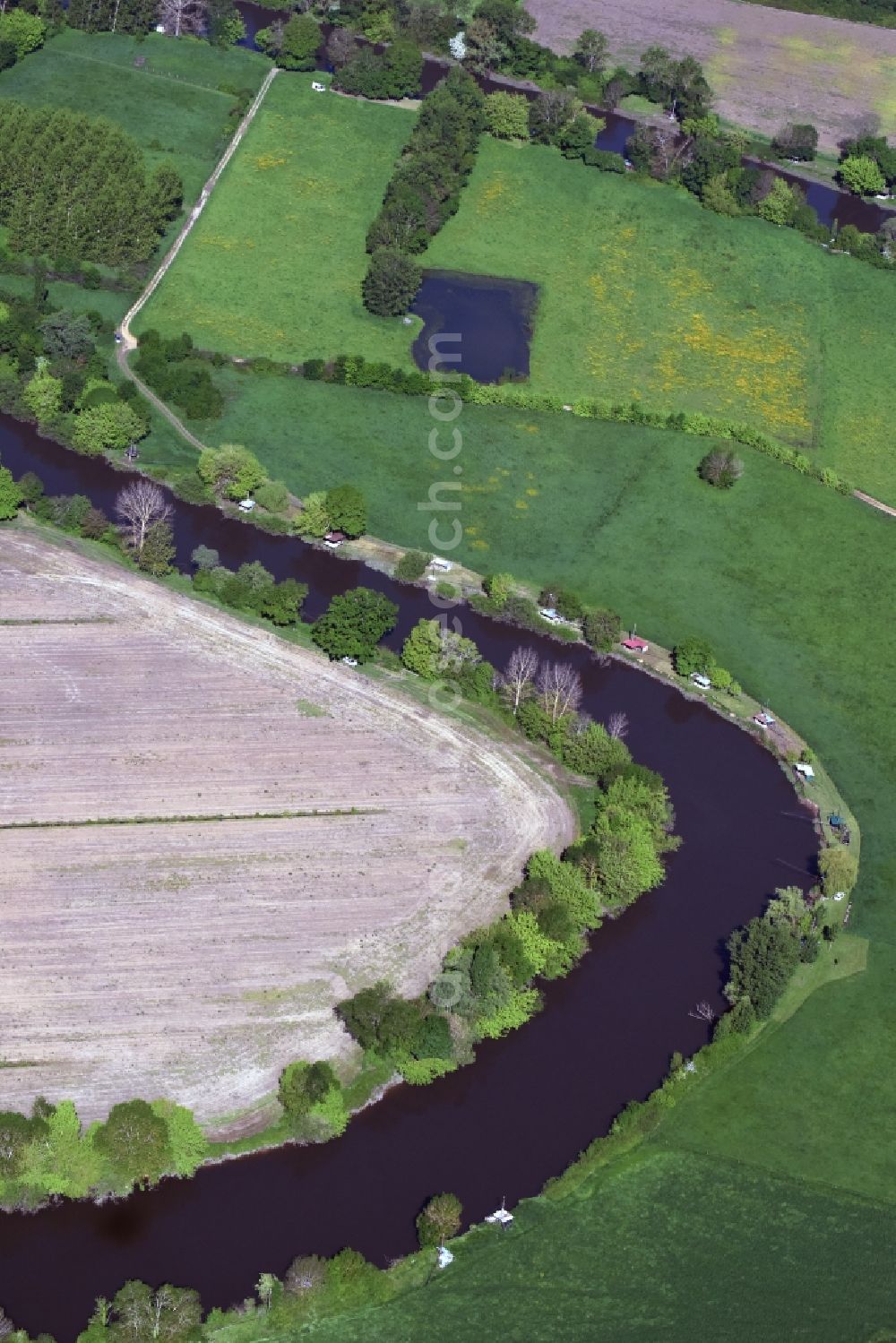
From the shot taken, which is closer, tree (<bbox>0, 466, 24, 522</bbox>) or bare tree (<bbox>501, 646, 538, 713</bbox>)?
bare tree (<bbox>501, 646, 538, 713</bbox>)

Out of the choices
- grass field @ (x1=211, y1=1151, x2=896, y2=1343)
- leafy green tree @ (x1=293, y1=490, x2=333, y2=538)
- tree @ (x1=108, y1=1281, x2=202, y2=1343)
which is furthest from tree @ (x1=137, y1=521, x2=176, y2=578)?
tree @ (x1=108, y1=1281, x2=202, y2=1343)

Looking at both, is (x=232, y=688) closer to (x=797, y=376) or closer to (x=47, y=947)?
(x=47, y=947)

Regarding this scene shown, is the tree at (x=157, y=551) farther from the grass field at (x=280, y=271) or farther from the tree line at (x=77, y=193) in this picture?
the tree line at (x=77, y=193)

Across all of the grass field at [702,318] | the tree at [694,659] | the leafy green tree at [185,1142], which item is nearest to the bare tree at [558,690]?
the tree at [694,659]

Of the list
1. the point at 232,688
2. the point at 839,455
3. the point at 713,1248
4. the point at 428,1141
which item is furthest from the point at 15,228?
the point at 713,1248

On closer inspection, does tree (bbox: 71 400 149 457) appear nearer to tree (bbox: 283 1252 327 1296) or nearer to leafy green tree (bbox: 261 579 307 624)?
leafy green tree (bbox: 261 579 307 624)

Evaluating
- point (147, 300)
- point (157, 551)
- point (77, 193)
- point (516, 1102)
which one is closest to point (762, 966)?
point (516, 1102)

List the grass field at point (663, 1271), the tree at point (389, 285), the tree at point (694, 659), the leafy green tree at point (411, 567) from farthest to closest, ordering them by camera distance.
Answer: the tree at point (389, 285), the leafy green tree at point (411, 567), the tree at point (694, 659), the grass field at point (663, 1271)
